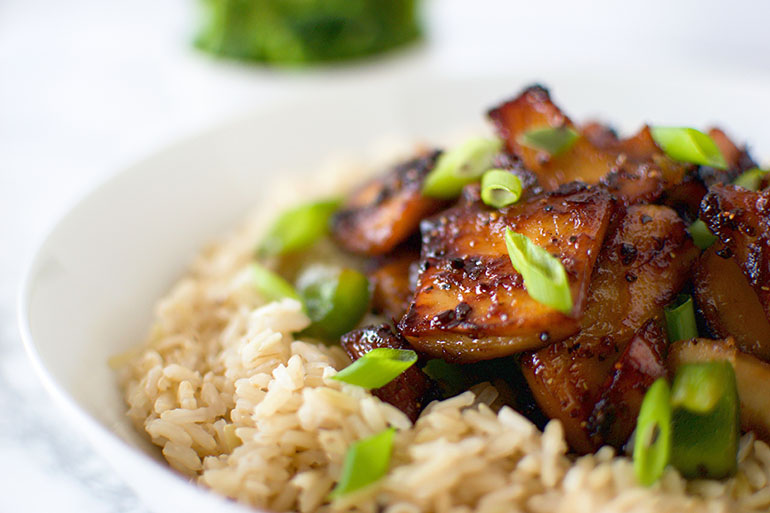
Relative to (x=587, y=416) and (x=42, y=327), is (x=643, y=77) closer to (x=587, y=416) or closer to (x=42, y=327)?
(x=587, y=416)

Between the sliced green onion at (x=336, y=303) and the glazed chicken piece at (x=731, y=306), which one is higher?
the glazed chicken piece at (x=731, y=306)

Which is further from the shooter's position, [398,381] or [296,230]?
[296,230]

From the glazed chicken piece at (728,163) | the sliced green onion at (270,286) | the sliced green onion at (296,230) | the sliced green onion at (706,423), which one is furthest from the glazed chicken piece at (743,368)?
the sliced green onion at (296,230)

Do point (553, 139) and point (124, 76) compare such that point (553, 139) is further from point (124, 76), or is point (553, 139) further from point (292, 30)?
point (124, 76)

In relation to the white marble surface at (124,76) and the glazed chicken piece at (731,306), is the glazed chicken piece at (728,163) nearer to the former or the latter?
the glazed chicken piece at (731,306)

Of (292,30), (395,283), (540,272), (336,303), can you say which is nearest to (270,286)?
(336,303)

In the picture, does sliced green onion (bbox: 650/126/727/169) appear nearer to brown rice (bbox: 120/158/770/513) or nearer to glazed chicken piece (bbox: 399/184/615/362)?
glazed chicken piece (bbox: 399/184/615/362)

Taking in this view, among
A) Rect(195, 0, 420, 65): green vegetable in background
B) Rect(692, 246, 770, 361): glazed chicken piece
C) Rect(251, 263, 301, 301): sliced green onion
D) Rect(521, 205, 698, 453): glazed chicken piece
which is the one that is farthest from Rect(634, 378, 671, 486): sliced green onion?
Rect(195, 0, 420, 65): green vegetable in background
